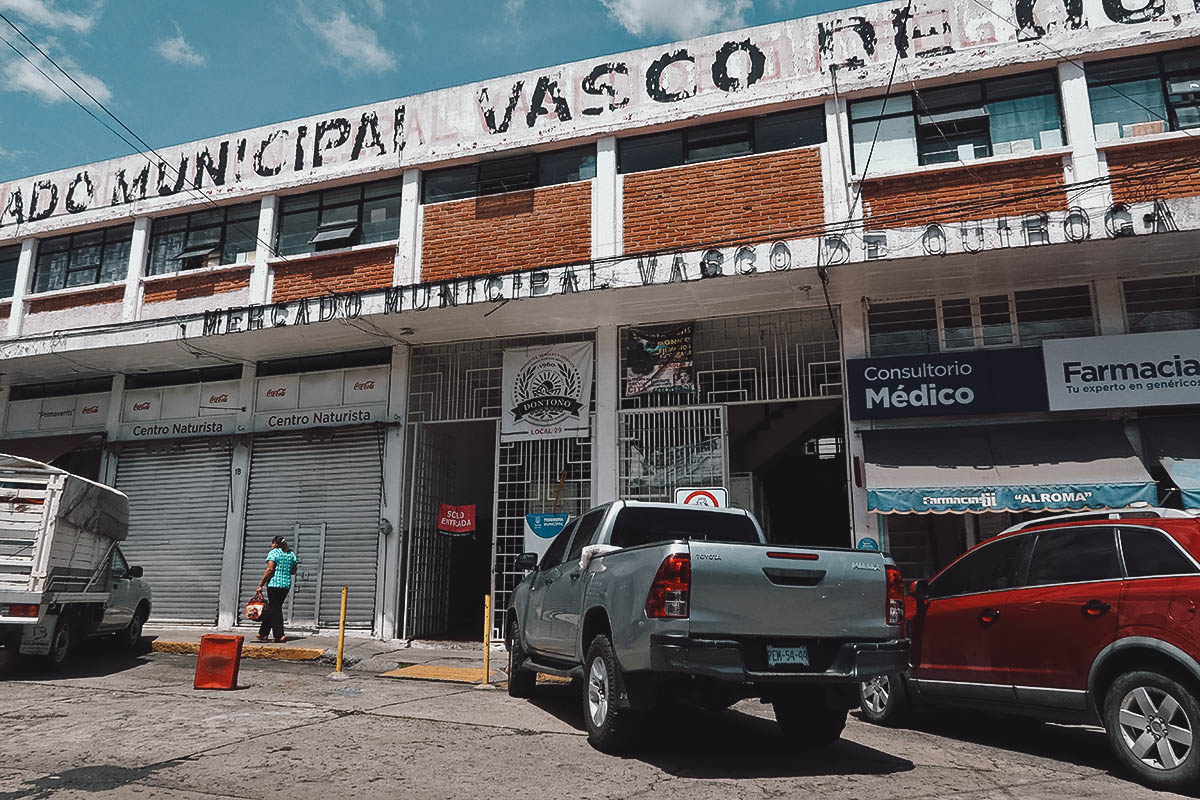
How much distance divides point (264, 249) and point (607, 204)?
6.68 metres

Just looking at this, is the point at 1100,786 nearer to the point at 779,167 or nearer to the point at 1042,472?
the point at 1042,472

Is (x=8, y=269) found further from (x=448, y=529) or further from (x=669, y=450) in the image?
(x=669, y=450)

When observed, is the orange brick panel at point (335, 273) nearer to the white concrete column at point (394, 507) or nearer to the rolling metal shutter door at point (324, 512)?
the white concrete column at point (394, 507)

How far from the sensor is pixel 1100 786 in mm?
5199

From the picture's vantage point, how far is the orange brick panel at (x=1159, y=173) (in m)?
10.9

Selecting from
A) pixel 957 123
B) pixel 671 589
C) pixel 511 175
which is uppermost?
pixel 511 175

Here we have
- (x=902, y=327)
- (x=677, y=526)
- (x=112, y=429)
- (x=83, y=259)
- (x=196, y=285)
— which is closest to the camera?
(x=677, y=526)

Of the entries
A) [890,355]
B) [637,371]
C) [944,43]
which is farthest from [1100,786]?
[944,43]

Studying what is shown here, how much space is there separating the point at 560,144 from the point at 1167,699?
1161cm

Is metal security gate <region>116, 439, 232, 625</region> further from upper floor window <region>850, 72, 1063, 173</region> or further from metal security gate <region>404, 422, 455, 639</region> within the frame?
upper floor window <region>850, 72, 1063, 173</region>

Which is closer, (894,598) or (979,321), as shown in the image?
(894,598)

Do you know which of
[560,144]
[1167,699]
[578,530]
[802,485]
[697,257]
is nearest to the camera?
[1167,699]

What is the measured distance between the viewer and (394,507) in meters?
14.0

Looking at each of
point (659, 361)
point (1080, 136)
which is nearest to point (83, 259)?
point (659, 361)
